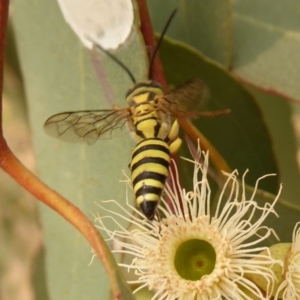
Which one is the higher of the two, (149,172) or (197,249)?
(149,172)

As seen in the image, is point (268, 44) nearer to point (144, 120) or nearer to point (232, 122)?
point (232, 122)

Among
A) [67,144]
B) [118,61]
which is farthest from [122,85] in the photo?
[67,144]

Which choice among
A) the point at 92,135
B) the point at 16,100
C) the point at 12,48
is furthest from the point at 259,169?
the point at 16,100

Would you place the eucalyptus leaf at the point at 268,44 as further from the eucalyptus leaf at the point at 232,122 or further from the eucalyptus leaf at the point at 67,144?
the eucalyptus leaf at the point at 67,144

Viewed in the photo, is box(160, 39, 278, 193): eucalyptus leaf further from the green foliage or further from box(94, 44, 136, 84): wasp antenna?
box(94, 44, 136, 84): wasp antenna

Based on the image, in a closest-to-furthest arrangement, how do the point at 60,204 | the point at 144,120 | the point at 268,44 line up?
the point at 60,204 < the point at 144,120 < the point at 268,44

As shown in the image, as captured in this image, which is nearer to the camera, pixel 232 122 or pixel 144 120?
pixel 144 120

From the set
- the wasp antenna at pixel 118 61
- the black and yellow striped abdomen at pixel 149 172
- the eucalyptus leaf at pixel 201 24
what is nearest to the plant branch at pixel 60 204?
the black and yellow striped abdomen at pixel 149 172

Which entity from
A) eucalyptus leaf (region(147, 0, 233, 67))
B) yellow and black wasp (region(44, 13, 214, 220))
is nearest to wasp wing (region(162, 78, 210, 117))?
yellow and black wasp (region(44, 13, 214, 220))
